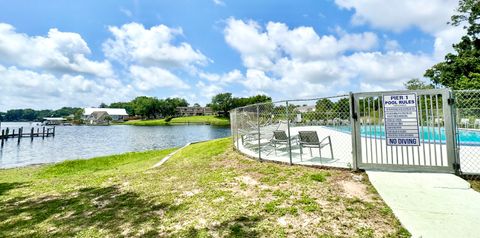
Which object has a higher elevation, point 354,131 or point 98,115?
point 98,115

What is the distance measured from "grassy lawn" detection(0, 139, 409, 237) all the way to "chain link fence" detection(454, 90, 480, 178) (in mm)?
2512

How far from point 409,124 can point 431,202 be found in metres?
2.43

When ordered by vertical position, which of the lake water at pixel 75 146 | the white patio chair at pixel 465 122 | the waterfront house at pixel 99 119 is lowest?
the lake water at pixel 75 146

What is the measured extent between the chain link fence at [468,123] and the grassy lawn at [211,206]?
2.51 m

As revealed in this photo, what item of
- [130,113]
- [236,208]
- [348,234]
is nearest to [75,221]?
[236,208]

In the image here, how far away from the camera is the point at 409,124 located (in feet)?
21.1

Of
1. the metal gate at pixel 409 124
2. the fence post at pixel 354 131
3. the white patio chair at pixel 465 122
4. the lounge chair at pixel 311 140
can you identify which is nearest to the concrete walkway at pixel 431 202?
the metal gate at pixel 409 124

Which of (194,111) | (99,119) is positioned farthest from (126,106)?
(194,111)

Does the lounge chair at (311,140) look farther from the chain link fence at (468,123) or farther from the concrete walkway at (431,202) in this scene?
the chain link fence at (468,123)

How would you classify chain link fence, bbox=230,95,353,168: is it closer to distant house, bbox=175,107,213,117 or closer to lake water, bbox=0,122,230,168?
lake water, bbox=0,122,230,168

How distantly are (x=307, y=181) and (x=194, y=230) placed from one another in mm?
3221

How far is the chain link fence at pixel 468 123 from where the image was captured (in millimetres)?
6156

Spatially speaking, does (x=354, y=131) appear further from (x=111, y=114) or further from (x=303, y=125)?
(x=111, y=114)

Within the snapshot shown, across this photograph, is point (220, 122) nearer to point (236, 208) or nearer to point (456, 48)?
A: point (456, 48)
